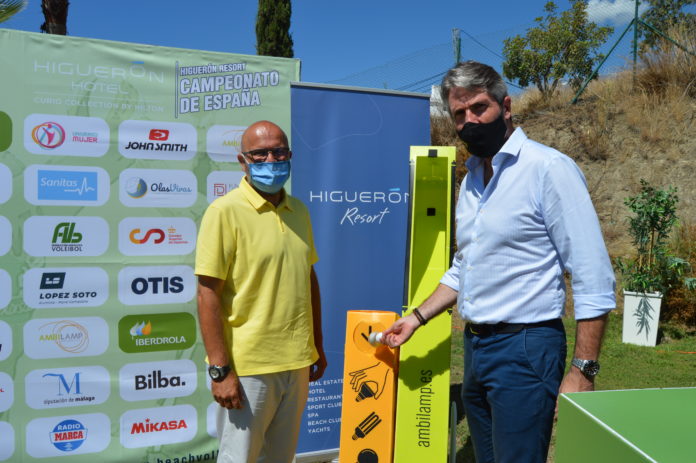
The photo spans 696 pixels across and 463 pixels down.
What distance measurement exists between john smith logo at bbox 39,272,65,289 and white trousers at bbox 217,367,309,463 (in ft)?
3.99

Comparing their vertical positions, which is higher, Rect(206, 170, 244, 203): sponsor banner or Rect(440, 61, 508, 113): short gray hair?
Rect(440, 61, 508, 113): short gray hair

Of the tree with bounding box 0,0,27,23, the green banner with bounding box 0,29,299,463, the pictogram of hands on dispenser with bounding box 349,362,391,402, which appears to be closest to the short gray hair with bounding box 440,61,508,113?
the pictogram of hands on dispenser with bounding box 349,362,391,402

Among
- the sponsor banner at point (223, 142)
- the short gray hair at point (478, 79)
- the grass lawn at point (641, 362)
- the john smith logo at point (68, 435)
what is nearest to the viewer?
the short gray hair at point (478, 79)

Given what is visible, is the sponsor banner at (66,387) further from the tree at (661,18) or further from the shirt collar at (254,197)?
the tree at (661,18)

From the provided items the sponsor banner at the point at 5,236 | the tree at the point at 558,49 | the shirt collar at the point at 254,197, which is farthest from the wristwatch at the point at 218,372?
the tree at the point at 558,49

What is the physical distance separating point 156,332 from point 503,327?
1960 millimetres

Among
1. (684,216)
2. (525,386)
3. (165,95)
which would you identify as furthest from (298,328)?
(684,216)

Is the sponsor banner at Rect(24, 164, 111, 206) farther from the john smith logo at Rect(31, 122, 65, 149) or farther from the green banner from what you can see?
the john smith logo at Rect(31, 122, 65, 149)

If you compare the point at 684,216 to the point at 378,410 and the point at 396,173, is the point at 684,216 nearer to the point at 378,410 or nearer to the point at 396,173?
the point at 396,173

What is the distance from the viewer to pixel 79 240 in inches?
106

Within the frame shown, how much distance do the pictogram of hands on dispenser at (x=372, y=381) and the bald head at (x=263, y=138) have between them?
117 cm

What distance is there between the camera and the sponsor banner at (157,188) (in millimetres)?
2768

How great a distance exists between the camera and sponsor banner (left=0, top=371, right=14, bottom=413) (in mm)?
2602

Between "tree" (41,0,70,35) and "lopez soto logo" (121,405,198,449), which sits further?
"tree" (41,0,70,35)
